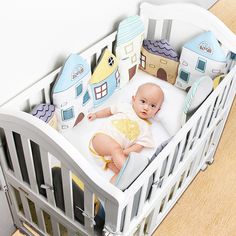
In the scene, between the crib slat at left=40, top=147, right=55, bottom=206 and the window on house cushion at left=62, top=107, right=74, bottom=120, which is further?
the window on house cushion at left=62, top=107, right=74, bottom=120

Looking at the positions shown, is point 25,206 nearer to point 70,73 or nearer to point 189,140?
point 70,73

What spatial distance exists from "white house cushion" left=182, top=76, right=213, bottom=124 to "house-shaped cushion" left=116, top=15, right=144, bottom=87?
366 mm

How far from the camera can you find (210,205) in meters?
1.80

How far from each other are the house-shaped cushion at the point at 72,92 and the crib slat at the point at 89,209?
0.44m

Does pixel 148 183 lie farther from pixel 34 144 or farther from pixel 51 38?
pixel 51 38

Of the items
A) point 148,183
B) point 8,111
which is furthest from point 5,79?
point 148,183

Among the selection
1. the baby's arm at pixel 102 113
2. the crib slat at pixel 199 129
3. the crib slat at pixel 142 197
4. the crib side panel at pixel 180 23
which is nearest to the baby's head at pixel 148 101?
the baby's arm at pixel 102 113

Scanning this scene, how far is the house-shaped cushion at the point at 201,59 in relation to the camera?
5.29 feet

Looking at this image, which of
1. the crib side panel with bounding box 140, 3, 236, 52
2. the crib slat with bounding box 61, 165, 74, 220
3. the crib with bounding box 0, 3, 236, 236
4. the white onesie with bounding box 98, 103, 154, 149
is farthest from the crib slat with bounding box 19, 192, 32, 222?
the crib side panel with bounding box 140, 3, 236, 52

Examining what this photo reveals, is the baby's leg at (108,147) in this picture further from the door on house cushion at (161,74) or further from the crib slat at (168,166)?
the door on house cushion at (161,74)

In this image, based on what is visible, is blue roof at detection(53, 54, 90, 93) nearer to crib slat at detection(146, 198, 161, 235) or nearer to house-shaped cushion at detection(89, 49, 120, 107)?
house-shaped cushion at detection(89, 49, 120, 107)

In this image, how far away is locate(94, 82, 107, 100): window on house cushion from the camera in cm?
159

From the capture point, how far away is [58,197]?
1252 mm

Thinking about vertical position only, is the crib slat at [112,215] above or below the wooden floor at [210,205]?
above
